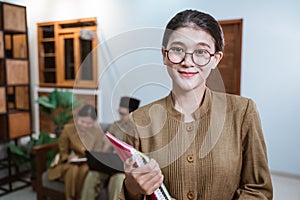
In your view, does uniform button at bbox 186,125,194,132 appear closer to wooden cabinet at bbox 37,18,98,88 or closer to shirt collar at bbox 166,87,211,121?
shirt collar at bbox 166,87,211,121

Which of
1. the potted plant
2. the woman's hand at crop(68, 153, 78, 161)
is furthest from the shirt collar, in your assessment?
the woman's hand at crop(68, 153, 78, 161)

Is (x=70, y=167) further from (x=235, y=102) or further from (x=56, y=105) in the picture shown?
(x=235, y=102)

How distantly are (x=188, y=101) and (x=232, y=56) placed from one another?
17 centimetres

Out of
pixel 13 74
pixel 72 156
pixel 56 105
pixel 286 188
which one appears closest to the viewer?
pixel 286 188

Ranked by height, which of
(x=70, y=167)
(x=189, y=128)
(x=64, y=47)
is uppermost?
(x=64, y=47)

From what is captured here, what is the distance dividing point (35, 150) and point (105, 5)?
3.54ft

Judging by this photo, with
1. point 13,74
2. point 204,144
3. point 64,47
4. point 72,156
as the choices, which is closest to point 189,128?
point 204,144

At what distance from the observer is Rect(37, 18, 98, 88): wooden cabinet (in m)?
0.53

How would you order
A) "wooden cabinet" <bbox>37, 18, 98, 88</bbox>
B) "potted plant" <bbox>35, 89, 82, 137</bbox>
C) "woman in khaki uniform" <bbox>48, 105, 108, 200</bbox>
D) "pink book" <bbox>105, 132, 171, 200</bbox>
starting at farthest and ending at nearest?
"woman in khaki uniform" <bbox>48, 105, 108, 200</bbox>
"potted plant" <bbox>35, 89, 82, 137</bbox>
"wooden cabinet" <bbox>37, 18, 98, 88</bbox>
"pink book" <bbox>105, 132, 171, 200</bbox>

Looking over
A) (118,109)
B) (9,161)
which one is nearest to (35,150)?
(9,161)

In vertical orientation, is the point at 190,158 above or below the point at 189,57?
below

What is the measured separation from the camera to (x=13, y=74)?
764 mm

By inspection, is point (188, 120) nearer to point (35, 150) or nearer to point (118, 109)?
point (118, 109)

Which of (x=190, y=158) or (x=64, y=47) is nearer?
(x=190, y=158)
